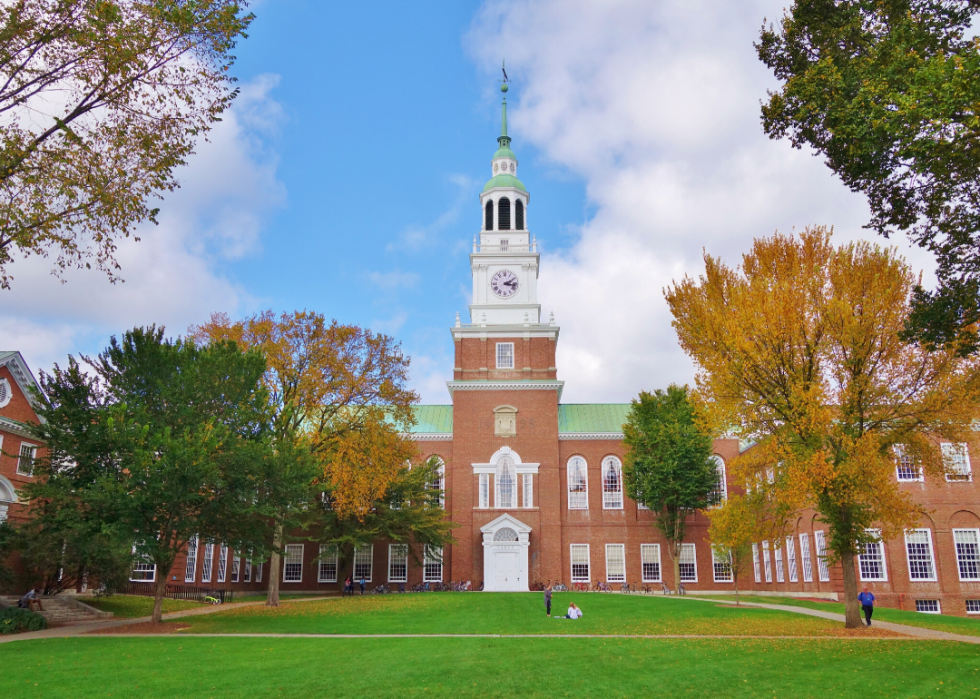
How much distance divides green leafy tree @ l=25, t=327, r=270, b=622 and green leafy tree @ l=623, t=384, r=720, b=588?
25480mm

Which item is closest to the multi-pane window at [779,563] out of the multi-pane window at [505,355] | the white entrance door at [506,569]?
the white entrance door at [506,569]

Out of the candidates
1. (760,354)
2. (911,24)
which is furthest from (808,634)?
(911,24)

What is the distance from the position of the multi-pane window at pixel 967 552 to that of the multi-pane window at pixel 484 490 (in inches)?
1012

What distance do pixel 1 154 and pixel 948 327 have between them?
1674 cm

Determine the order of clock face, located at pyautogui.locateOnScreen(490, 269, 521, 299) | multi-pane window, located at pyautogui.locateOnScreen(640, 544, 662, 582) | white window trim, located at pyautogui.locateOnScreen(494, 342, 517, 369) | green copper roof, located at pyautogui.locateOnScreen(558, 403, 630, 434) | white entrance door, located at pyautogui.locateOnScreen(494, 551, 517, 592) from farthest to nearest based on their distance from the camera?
clock face, located at pyautogui.locateOnScreen(490, 269, 521, 299), green copper roof, located at pyautogui.locateOnScreen(558, 403, 630, 434), white window trim, located at pyautogui.locateOnScreen(494, 342, 517, 369), multi-pane window, located at pyautogui.locateOnScreen(640, 544, 662, 582), white entrance door, located at pyautogui.locateOnScreen(494, 551, 517, 592)

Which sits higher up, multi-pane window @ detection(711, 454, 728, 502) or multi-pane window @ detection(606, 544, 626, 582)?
multi-pane window @ detection(711, 454, 728, 502)

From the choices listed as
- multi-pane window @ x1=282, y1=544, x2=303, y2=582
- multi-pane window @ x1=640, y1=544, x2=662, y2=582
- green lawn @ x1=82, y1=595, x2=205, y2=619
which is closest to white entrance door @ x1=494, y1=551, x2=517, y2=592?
multi-pane window @ x1=640, y1=544, x2=662, y2=582

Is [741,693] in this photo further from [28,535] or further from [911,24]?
[28,535]

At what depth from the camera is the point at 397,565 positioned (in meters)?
47.5

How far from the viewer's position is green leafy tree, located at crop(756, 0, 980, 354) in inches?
451

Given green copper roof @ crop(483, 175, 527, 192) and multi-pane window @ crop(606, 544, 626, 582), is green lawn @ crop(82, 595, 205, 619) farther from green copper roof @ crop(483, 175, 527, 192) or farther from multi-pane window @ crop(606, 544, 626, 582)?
green copper roof @ crop(483, 175, 527, 192)

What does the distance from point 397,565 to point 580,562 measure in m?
11.8

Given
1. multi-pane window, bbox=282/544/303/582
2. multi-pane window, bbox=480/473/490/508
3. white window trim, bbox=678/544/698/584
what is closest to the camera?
white window trim, bbox=678/544/698/584

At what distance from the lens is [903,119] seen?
38.1 ft
